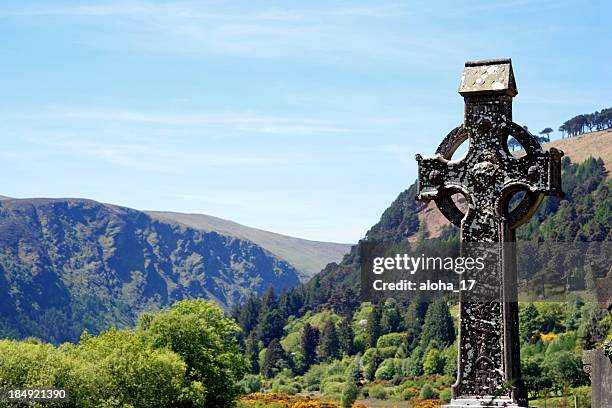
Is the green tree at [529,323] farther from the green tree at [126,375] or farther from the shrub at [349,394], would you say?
the green tree at [126,375]

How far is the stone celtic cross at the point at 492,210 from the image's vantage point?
52.0 feet

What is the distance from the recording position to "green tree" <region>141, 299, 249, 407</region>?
205 ft

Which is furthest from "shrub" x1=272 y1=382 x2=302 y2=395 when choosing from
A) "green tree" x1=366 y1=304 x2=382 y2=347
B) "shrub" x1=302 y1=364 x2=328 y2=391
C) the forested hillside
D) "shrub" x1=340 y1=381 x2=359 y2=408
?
"shrub" x1=340 y1=381 x2=359 y2=408

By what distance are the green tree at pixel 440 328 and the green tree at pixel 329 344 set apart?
27.7 m

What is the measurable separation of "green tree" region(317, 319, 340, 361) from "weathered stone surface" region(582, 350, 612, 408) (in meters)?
179

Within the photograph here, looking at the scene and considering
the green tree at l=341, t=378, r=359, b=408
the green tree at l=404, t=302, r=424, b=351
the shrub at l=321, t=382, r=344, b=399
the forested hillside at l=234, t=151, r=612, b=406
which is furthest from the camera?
the green tree at l=404, t=302, r=424, b=351

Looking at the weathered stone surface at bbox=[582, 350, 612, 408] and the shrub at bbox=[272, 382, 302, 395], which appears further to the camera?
the shrub at bbox=[272, 382, 302, 395]

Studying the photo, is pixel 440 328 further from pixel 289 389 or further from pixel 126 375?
pixel 126 375

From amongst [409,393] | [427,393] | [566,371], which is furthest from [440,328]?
[566,371]

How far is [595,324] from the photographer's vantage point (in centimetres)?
12281

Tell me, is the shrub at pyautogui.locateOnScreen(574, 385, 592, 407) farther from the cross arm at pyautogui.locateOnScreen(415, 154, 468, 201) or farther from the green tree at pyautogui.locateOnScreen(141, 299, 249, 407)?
the cross arm at pyautogui.locateOnScreen(415, 154, 468, 201)

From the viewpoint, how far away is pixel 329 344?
7623 inches

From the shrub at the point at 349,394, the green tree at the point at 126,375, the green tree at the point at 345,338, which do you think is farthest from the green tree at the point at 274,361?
the green tree at the point at 126,375

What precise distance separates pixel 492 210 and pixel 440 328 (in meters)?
150
